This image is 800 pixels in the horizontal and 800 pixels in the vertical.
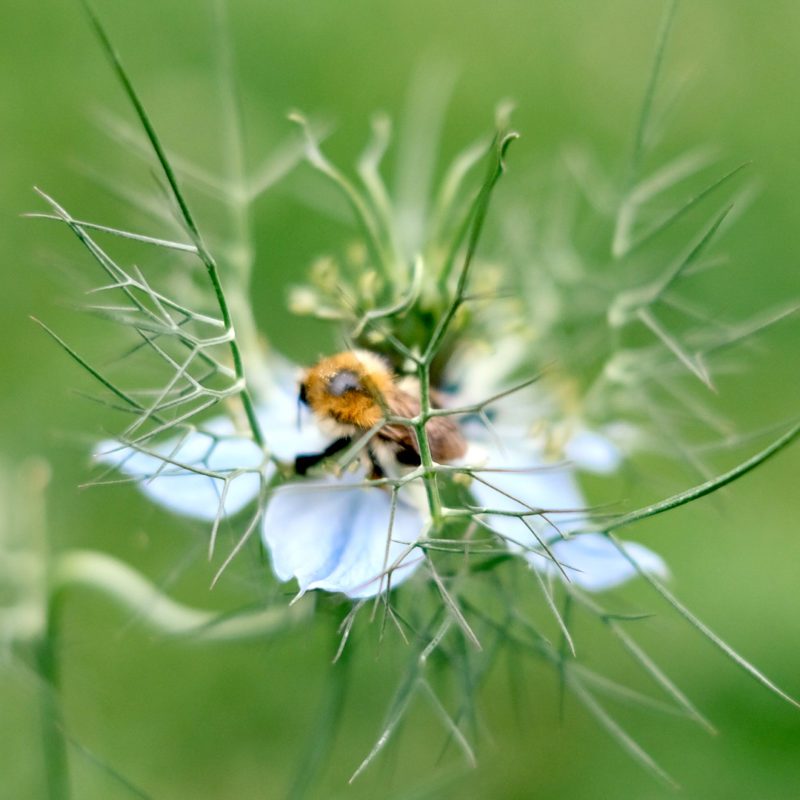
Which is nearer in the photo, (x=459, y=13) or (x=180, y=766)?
(x=180, y=766)

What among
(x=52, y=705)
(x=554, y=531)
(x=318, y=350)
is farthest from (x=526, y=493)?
(x=318, y=350)

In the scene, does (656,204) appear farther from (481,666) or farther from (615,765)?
(481,666)

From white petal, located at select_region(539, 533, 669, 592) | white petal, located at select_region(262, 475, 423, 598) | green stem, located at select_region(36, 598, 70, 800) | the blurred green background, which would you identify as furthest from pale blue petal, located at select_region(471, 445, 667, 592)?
green stem, located at select_region(36, 598, 70, 800)

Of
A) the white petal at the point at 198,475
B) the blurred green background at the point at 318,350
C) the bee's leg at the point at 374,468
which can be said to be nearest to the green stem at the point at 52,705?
the blurred green background at the point at 318,350

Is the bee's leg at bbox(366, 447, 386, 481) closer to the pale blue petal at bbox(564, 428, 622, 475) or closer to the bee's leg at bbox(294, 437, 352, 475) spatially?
the bee's leg at bbox(294, 437, 352, 475)

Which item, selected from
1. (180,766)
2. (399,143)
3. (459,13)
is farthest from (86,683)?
(459,13)

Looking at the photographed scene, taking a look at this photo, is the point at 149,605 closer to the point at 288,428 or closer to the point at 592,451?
the point at 288,428
